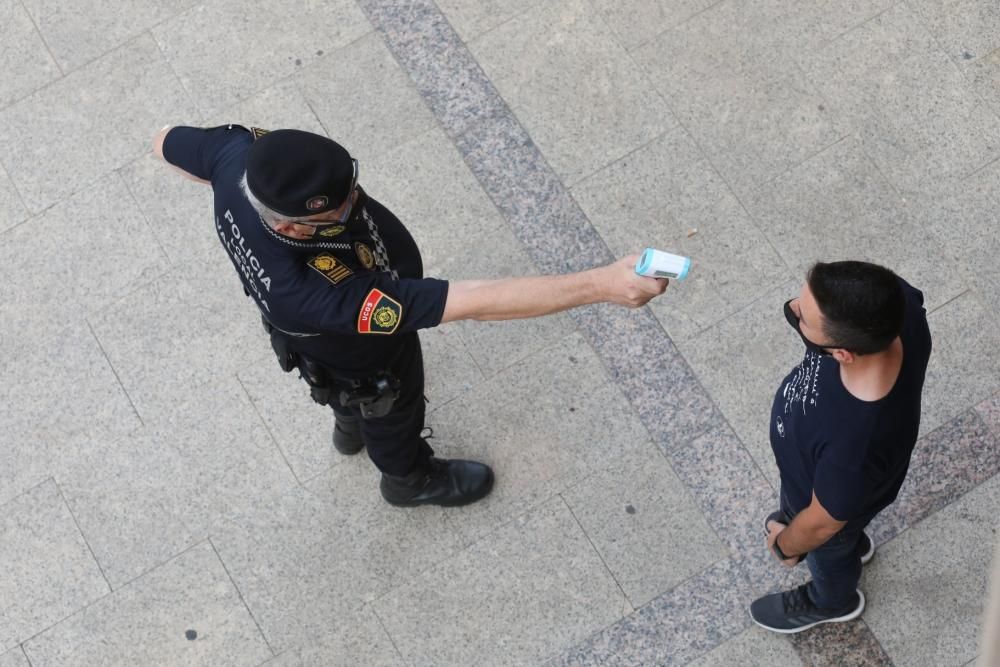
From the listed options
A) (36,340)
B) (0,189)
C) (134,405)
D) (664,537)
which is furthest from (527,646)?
(0,189)

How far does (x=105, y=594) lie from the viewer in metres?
4.50

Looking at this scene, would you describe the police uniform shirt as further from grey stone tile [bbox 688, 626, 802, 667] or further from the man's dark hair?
grey stone tile [bbox 688, 626, 802, 667]

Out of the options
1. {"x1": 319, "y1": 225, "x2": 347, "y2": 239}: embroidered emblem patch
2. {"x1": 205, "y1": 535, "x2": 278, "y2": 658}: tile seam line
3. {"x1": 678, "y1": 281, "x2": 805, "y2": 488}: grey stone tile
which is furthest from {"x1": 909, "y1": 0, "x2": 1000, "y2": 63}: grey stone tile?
{"x1": 205, "y1": 535, "x2": 278, "y2": 658}: tile seam line

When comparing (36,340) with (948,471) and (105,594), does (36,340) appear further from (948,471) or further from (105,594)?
(948,471)

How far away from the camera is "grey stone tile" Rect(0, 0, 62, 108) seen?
17.7 ft

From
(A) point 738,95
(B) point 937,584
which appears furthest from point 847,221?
(B) point 937,584

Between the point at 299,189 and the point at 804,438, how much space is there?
1.65m

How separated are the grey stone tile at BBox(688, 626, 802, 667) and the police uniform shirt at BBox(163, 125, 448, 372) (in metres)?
1.78

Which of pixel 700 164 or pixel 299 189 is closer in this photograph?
pixel 299 189

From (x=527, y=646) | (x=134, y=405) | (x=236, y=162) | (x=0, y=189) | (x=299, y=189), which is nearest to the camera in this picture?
(x=299, y=189)

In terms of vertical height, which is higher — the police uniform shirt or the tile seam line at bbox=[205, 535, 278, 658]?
the police uniform shirt

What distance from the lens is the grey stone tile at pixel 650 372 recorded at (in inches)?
182

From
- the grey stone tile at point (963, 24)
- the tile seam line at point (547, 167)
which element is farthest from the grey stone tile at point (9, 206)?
the grey stone tile at point (963, 24)

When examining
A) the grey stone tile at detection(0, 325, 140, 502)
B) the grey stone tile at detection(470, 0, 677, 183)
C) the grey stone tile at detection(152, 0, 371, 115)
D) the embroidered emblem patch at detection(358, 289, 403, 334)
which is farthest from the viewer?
the grey stone tile at detection(152, 0, 371, 115)
